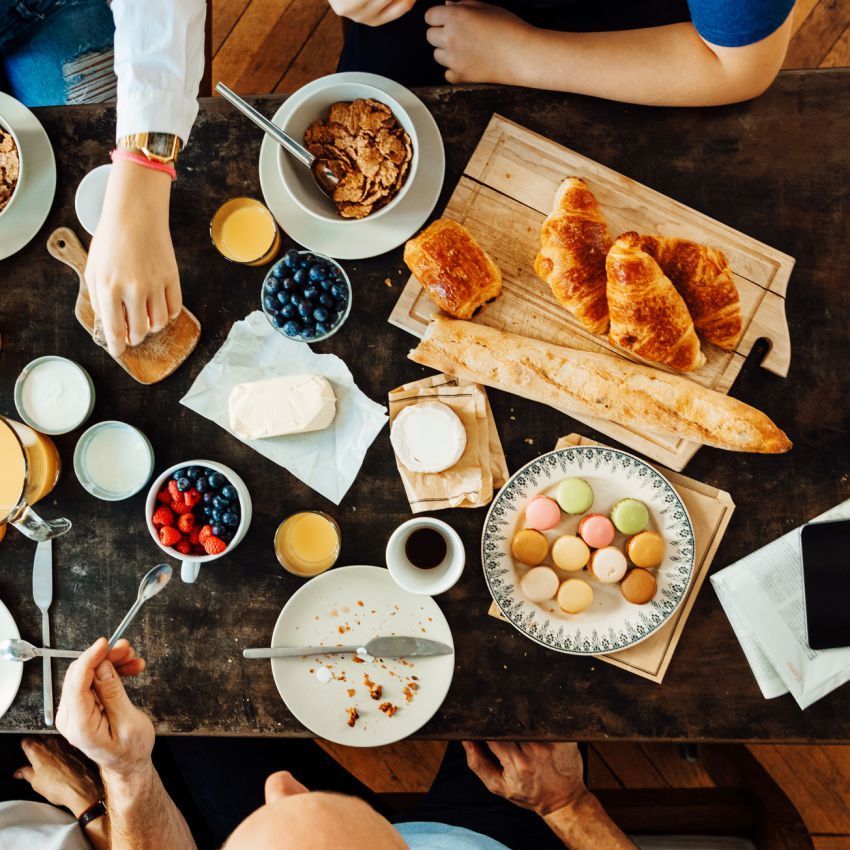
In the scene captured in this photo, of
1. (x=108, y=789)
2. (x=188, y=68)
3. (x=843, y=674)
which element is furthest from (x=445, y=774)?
(x=188, y=68)

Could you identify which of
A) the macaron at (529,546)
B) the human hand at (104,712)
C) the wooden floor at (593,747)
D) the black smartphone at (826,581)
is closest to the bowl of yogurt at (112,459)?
the human hand at (104,712)

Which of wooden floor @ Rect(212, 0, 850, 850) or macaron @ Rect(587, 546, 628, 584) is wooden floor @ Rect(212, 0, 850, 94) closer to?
wooden floor @ Rect(212, 0, 850, 850)

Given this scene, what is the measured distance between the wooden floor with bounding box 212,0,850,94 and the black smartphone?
6.30ft

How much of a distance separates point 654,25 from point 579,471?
3.06 ft

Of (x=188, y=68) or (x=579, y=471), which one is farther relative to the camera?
(x=579, y=471)

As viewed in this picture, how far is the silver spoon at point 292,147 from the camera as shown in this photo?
4.47 feet

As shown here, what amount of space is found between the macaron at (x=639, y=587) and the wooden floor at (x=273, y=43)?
5.91 ft

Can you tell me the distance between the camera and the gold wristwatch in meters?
1.24

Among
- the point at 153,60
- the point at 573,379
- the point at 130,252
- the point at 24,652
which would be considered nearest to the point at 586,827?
the point at 573,379

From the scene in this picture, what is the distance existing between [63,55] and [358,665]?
1457 mm

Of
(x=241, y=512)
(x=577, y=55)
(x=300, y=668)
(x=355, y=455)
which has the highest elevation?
(x=577, y=55)

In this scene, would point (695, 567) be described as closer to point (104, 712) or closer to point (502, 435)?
point (502, 435)

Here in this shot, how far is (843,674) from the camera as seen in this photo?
1.40 m

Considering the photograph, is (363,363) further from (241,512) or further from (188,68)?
(188,68)
